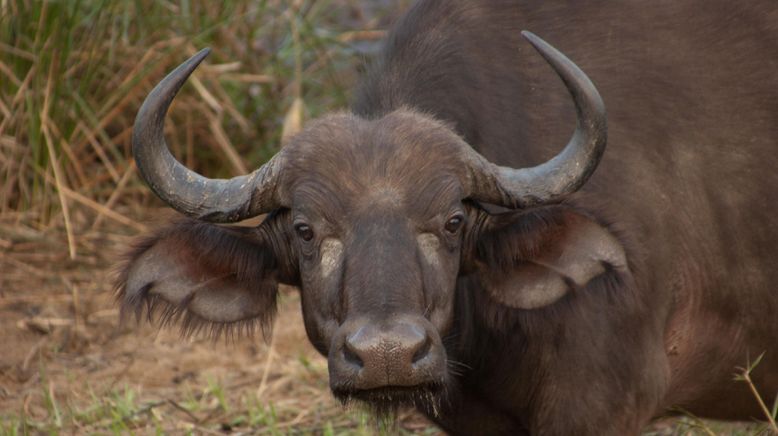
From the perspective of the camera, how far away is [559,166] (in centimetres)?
432

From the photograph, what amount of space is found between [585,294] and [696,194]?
632 millimetres

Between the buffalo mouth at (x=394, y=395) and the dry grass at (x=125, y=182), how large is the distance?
1.67 m

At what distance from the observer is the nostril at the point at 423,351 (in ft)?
12.8

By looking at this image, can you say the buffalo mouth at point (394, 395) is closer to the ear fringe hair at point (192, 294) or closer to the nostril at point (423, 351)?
the nostril at point (423, 351)

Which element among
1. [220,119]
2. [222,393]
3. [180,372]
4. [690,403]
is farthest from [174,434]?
[220,119]

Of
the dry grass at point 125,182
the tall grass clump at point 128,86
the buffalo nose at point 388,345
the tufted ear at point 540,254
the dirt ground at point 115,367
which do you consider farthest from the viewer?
the tall grass clump at point 128,86

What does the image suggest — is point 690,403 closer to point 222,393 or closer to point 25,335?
point 222,393

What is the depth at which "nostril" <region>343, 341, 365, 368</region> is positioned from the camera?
390 centimetres

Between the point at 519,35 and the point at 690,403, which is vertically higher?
the point at 519,35

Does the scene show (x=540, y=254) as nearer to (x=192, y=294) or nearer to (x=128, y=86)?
(x=192, y=294)

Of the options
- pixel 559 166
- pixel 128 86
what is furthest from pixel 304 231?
pixel 128 86

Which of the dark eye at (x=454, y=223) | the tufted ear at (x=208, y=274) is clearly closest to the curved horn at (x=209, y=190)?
the tufted ear at (x=208, y=274)

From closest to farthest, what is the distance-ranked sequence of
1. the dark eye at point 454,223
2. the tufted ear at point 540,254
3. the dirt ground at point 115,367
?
the dark eye at point 454,223
the tufted ear at point 540,254
the dirt ground at point 115,367

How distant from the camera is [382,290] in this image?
399cm
